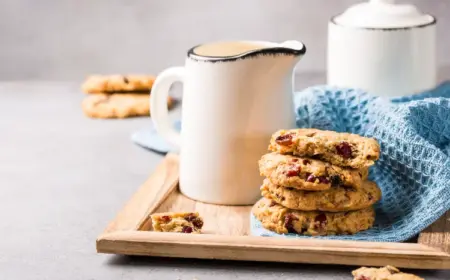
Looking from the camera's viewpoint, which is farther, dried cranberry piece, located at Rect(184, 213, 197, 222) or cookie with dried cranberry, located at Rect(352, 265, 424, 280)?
dried cranberry piece, located at Rect(184, 213, 197, 222)

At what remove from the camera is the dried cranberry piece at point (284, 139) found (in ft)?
3.47

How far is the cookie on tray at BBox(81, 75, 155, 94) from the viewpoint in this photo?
1.73 m

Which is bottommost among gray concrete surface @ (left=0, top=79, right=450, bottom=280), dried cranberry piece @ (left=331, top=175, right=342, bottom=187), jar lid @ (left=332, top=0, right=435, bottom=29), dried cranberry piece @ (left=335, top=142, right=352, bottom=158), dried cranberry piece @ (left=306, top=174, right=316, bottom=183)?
gray concrete surface @ (left=0, top=79, right=450, bottom=280)

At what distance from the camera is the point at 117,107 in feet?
5.56

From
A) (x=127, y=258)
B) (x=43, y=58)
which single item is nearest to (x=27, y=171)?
(x=127, y=258)

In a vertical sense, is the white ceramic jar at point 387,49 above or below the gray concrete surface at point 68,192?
above

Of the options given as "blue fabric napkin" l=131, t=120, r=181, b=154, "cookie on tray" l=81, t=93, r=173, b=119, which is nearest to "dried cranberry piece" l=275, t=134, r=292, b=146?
"blue fabric napkin" l=131, t=120, r=181, b=154

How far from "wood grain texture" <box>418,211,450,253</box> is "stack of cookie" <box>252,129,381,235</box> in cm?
7

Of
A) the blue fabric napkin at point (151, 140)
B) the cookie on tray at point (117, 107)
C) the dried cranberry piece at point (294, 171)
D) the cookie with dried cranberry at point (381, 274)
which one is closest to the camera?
the cookie with dried cranberry at point (381, 274)

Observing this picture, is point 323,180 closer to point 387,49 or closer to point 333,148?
point 333,148

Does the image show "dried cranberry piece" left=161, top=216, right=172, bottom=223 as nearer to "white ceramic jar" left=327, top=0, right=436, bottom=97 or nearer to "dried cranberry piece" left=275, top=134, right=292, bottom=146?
"dried cranberry piece" left=275, top=134, right=292, bottom=146

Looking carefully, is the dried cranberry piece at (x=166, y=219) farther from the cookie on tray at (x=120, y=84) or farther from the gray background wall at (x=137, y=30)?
the gray background wall at (x=137, y=30)

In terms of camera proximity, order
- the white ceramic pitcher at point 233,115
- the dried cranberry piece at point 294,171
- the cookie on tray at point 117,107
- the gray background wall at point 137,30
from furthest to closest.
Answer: the gray background wall at point 137,30, the cookie on tray at point 117,107, the white ceramic pitcher at point 233,115, the dried cranberry piece at point 294,171

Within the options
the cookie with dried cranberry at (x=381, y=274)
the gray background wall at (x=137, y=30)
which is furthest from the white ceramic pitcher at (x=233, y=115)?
Result: the gray background wall at (x=137, y=30)
